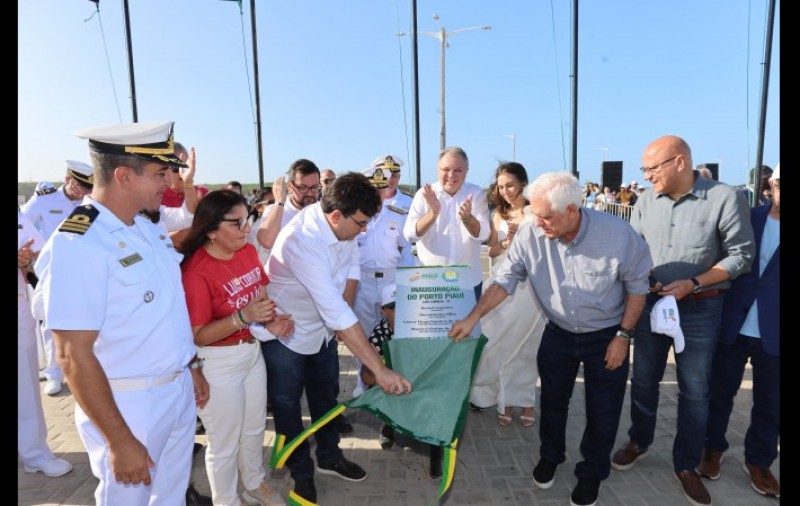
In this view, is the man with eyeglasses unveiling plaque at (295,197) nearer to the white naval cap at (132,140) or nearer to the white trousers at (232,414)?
the white trousers at (232,414)

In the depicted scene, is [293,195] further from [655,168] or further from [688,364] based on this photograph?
[688,364]

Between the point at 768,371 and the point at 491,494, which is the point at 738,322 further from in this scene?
the point at 491,494

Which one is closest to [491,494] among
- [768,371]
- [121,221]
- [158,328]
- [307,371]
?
[307,371]

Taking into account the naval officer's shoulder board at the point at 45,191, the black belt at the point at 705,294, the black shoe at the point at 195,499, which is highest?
the naval officer's shoulder board at the point at 45,191

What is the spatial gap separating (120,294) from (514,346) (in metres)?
3.37

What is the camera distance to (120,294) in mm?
1756

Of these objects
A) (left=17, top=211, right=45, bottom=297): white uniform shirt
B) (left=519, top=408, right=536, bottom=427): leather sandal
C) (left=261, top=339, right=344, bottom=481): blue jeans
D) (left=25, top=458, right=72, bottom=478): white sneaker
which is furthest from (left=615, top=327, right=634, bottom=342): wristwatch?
(left=17, top=211, right=45, bottom=297): white uniform shirt

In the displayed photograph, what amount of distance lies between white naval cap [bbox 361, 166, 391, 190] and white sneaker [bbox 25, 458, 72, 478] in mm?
3403

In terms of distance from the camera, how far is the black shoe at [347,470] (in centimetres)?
335

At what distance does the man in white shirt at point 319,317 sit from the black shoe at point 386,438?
0.41m

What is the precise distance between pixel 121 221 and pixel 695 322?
3312mm

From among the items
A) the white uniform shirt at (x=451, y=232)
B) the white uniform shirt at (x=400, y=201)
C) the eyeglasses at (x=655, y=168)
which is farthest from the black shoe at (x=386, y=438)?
the eyeglasses at (x=655, y=168)

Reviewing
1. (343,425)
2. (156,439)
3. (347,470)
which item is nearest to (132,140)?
(156,439)

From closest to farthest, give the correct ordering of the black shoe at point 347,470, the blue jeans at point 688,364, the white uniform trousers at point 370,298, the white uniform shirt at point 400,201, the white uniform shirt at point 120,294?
the white uniform shirt at point 120,294 → the blue jeans at point 688,364 → the black shoe at point 347,470 → the white uniform trousers at point 370,298 → the white uniform shirt at point 400,201
